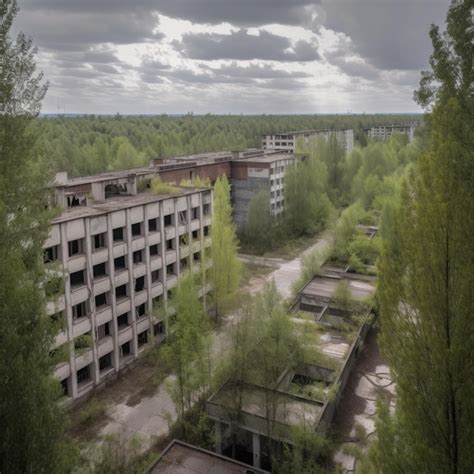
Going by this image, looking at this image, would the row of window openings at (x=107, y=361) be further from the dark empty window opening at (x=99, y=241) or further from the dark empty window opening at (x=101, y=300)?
the dark empty window opening at (x=99, y=241)

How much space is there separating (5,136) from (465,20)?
13505 millimetres

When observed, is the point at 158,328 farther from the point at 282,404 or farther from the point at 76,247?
the point at 282,404

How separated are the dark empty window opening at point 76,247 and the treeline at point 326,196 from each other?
23738 millimetres

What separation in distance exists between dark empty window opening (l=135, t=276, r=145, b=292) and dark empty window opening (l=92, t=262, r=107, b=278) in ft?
9.72

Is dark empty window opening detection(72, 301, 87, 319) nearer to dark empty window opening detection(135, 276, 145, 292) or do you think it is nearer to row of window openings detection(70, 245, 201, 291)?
row of window openings detection(70, 245, 201, 291)

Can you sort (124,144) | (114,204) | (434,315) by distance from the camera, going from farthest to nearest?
(124,144) < (114,204) < (434,315)

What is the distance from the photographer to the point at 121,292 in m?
28.8

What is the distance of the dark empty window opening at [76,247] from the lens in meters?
25.4

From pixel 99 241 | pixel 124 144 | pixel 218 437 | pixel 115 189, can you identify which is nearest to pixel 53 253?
pixel 99 241

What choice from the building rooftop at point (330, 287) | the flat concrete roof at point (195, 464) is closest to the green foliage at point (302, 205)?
the building rooftop at point (330, 287)

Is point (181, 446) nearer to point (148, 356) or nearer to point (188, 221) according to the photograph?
point (148, 356)

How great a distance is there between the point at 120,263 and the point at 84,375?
6.86 metres

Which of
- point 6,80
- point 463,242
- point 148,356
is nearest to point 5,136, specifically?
point 6,80

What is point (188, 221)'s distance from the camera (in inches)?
1335
